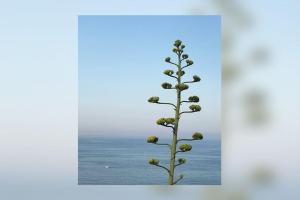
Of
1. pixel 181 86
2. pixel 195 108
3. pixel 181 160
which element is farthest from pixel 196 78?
pixel 181 160

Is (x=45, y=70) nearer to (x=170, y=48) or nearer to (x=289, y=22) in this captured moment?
(x=170, y=48)

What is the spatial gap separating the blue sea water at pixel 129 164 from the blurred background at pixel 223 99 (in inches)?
3.1

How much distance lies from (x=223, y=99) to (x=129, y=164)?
1.16 m

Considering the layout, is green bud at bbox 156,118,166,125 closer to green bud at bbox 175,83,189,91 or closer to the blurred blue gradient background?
the blurred blue gradient background

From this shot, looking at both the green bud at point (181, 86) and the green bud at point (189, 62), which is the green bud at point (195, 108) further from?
the green bud at point (189, 62)

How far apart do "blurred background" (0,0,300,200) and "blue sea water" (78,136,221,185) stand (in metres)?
0.08

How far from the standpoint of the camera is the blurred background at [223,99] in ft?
19.3

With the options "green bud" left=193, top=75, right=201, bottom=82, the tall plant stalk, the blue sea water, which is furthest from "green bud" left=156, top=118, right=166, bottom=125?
"green bud" left=193, top=75, right=201, bottom=82

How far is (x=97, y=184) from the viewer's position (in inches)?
235

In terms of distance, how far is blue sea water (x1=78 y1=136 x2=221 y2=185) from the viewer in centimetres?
598

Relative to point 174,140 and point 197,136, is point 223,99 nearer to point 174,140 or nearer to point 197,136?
point 197,136

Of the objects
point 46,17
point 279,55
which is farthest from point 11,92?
point 279,55

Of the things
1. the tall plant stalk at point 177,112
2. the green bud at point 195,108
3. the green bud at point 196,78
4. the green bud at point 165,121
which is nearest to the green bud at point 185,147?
the tall plant stalk at point 177,112

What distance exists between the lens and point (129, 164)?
6.01 meters
